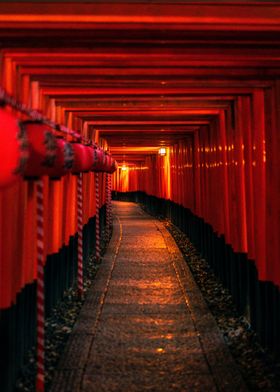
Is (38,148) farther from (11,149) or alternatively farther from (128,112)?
Answer: (128,112)

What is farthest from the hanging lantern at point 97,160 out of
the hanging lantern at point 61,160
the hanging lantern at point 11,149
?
the hanging lantern at point 11,149

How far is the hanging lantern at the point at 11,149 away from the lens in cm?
A: 312

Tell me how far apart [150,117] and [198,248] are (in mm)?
5804

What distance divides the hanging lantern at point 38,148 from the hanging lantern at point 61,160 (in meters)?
0.49

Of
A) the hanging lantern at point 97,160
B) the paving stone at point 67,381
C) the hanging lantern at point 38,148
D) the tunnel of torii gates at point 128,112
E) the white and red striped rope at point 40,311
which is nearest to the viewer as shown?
the tunnel of torii gates at point 128,112

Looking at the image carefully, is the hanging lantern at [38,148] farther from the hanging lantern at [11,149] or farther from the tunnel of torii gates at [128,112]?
the hanging lantern at [11,149]

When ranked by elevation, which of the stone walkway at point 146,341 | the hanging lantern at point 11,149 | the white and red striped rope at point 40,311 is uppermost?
the hanging lantern at point 11,149

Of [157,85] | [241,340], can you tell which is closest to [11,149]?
[157,85]

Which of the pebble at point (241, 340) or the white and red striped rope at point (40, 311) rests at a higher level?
the white and red striped rope at point (40, 311)

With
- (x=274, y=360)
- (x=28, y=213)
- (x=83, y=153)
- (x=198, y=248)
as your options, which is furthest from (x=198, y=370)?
(x=198, y=248)

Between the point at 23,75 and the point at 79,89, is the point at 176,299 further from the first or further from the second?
the point at 23,75

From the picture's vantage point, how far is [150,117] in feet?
38.9

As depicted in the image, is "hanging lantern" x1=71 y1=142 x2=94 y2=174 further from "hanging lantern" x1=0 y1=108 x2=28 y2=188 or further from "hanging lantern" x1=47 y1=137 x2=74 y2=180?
"hanging lantern" x1=0 y1=108 x2=28 y2=188

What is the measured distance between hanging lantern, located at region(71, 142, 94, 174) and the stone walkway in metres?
2.64
